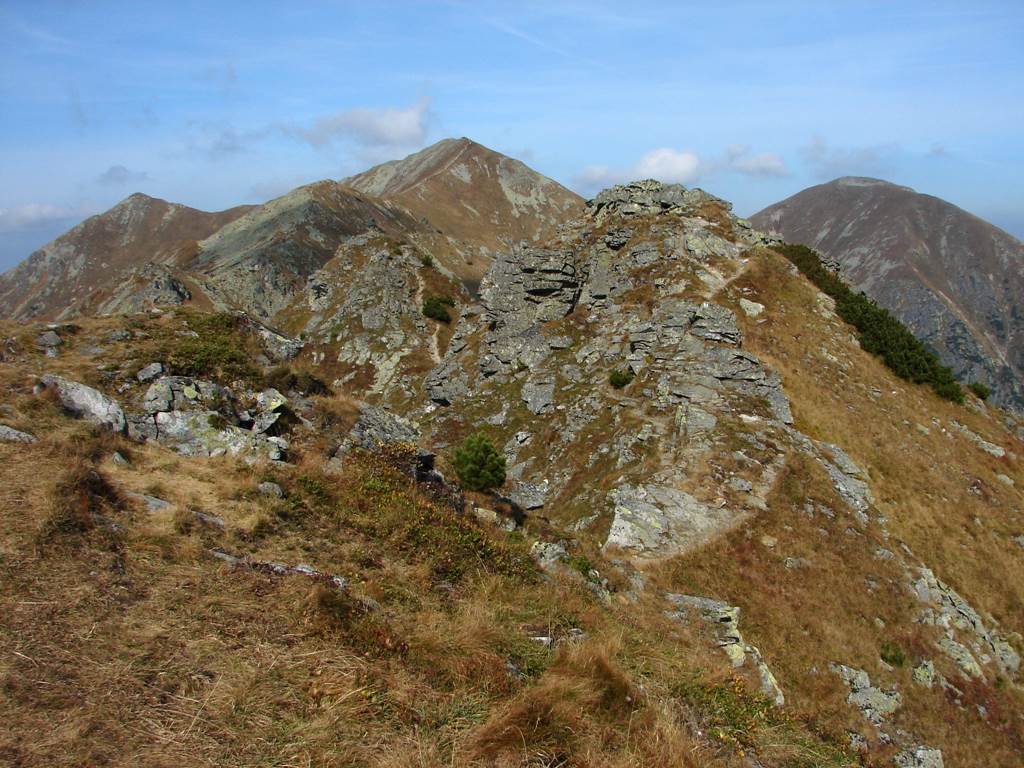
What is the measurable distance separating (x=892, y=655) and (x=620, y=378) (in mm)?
23519

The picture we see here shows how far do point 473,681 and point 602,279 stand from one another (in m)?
48.7

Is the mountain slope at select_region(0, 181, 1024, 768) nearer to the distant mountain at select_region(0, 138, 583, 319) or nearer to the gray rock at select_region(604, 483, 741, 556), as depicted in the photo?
the gray rock at select_region(604, 483, 741, 556)

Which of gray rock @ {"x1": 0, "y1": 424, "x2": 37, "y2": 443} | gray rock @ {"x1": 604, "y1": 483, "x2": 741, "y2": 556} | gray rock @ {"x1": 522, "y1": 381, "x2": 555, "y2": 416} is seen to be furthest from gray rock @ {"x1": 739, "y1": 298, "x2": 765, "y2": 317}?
gray rock @ {"x1": 0, "y1": 424, "x2": 37, "y2": 443}

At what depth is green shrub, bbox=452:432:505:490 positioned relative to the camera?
3069 cm

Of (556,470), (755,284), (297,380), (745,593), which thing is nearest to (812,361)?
(755,284)

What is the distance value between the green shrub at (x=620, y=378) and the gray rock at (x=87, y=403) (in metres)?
32.6

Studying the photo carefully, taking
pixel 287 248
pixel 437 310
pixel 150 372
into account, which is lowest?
pixel 150 372

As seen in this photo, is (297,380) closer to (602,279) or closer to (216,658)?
(216,658)

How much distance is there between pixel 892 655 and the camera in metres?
23.2

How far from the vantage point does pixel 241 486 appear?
1326 centimetres

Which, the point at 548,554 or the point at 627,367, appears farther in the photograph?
the point at 627,367

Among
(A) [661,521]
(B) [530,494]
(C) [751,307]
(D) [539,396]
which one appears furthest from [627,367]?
(A) [661,521]

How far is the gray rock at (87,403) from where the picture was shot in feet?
49.9

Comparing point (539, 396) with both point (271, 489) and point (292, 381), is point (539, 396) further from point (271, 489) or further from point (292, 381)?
point (271, 489)
